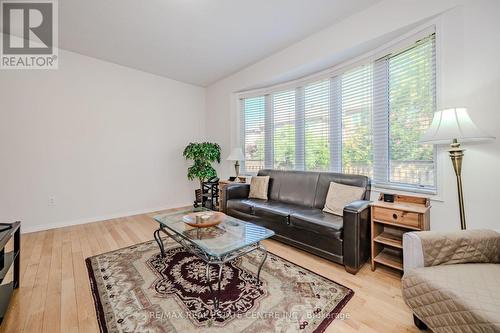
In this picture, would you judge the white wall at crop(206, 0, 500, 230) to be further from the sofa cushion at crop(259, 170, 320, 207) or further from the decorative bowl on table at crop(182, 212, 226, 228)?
the decorative bowl on table at crop(182, 212, 226, 228)

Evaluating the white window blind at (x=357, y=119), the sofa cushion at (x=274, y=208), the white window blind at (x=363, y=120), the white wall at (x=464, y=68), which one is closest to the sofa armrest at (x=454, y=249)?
the white wall at (x=464, y=68)

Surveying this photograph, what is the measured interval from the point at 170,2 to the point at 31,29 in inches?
83.7

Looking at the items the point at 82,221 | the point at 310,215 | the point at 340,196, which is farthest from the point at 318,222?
the point at 82,221

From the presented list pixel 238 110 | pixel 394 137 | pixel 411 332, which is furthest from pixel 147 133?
pixel 411 332

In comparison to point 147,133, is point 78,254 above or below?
below

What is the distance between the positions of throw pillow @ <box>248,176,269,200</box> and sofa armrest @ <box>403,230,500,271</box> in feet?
7.13

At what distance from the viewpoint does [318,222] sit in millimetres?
2223

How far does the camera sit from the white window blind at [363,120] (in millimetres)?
2258

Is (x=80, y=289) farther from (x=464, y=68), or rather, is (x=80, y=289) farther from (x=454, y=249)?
(x=464, y=68)

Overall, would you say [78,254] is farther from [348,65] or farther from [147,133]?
[348,65]

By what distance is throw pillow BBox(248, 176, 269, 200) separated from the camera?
11.1ft

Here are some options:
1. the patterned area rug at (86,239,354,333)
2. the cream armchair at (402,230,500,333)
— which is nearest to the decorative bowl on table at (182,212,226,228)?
the patterned area rug at (86,239,354,333)

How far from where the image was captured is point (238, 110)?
14.9 ft

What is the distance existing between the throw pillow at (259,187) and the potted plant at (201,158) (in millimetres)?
1367
